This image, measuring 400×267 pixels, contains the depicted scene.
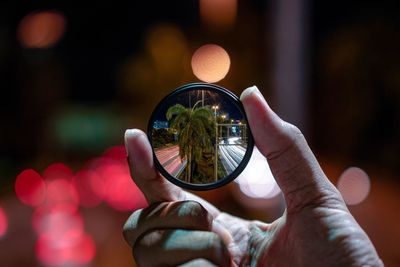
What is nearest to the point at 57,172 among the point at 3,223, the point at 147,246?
the point at 3,223

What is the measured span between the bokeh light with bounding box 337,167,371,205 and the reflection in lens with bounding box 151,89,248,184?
7579 mm

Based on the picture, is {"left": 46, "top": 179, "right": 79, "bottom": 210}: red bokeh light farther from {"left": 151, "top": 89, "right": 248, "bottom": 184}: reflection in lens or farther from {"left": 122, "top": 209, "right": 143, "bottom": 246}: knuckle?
{"left": 151, "top": 89, "right": 248, "bottom": 184}: reflection in lens

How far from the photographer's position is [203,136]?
111 inches

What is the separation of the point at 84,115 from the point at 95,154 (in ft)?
14.5

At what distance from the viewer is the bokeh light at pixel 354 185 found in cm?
1063

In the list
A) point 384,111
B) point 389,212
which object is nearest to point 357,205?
point 389,212

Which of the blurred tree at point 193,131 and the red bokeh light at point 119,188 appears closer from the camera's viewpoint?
the blurred tree at point 193,131

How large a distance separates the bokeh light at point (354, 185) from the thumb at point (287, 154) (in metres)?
7.49

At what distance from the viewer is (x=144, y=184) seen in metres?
2.93

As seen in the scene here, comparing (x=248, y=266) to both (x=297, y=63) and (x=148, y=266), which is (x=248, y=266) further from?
(x=297, y=63)

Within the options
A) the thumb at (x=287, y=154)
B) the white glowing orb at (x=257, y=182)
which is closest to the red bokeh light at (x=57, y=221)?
the white glowing orb at (x=257, y=182)

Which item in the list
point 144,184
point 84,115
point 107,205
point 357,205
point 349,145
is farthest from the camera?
point 84,115

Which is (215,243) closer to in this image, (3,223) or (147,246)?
(147,246)

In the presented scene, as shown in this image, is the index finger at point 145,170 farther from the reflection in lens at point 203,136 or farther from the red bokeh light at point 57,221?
the red bokeh light at point 57,221
